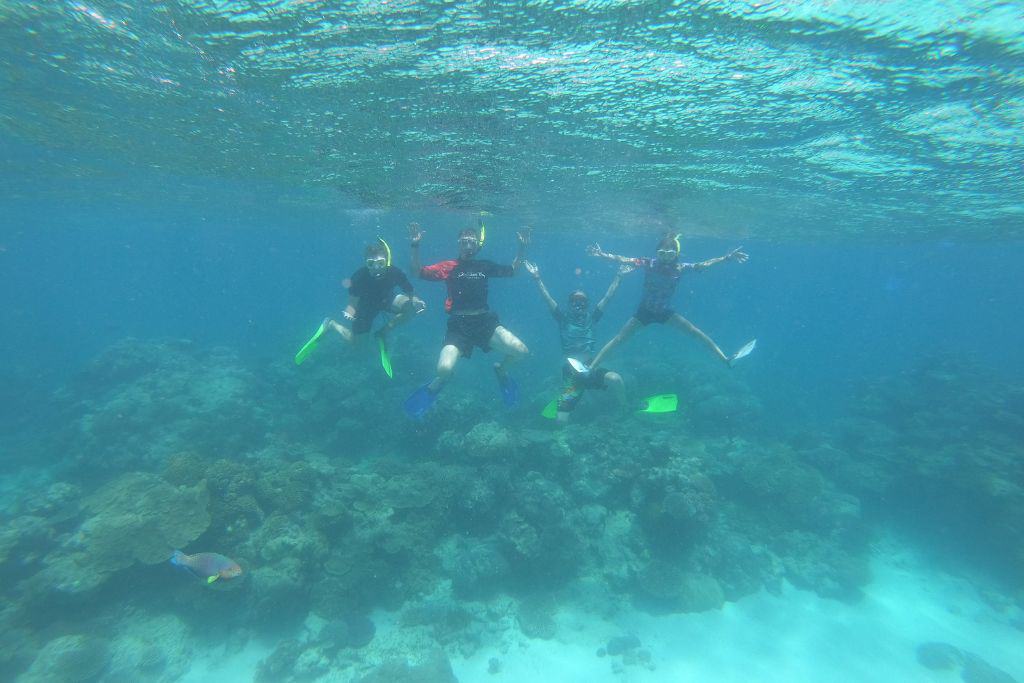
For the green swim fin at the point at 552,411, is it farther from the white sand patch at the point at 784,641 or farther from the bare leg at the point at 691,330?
the white sand patch at the point at 784,641


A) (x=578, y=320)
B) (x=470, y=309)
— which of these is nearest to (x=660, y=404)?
(x=578, y=320)

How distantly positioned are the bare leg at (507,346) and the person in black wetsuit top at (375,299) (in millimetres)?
1761

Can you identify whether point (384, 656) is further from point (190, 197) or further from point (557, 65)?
point (190, 197)

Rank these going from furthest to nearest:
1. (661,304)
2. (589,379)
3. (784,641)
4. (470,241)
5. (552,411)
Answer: (661,304)
(784,641)
(552,411)
(589,379)
(470,241)

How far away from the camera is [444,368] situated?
27.0 feet

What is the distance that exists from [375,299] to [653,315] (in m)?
6.30

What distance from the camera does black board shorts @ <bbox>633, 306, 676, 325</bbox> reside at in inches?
407

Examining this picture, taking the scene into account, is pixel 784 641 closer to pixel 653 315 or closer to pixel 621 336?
pixel 621 336

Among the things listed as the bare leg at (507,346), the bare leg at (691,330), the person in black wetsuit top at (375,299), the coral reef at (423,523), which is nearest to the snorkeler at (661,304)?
the bare leg at (691,330)

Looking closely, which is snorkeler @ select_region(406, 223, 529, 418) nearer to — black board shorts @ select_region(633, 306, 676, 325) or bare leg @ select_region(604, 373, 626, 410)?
bare leg @ select_region(604, 373, 626, 410)

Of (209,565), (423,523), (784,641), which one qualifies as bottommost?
(784,641)

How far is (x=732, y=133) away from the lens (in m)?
11.2

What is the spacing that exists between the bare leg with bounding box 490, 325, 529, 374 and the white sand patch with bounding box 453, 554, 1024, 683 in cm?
616

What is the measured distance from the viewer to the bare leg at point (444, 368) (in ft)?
27.1
